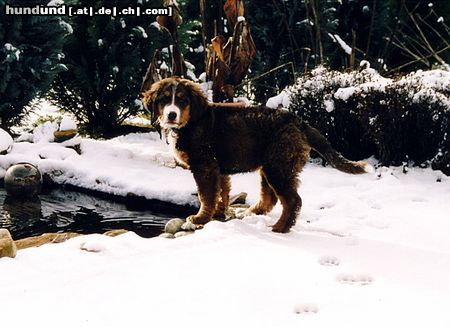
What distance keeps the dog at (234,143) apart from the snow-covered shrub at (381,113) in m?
2.30

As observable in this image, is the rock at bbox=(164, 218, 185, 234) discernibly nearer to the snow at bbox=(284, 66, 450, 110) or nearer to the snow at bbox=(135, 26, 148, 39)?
the snow at bbox=(284, 66, 450, 110)

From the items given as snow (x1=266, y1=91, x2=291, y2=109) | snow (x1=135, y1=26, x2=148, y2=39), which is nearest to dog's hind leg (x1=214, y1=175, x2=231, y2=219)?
snow (x1=266, y1=91, x2=291, y2=109)

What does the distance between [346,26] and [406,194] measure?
8168 mm

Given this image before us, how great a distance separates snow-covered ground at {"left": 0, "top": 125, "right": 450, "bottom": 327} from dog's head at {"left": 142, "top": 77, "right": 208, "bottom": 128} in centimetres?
96

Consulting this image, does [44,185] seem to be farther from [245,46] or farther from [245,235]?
[245,235]

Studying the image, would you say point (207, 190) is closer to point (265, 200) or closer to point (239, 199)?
point (265, 200)

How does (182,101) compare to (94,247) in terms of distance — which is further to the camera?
(182,101)

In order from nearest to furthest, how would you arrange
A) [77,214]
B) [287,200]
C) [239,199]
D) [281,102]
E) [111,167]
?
[287,200], [77,214], [239,199], [111,167], [281,102]

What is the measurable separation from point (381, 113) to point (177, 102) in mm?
3172

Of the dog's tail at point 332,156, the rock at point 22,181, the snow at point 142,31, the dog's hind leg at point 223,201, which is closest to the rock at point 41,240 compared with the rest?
the dog's hind leg at point 223,201

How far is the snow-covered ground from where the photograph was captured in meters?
3.00

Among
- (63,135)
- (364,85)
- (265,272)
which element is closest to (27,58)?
(63,135)

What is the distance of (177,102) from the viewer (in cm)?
483

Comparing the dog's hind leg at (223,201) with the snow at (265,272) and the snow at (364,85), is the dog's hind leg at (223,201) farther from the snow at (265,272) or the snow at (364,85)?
the snow at (364,85)
